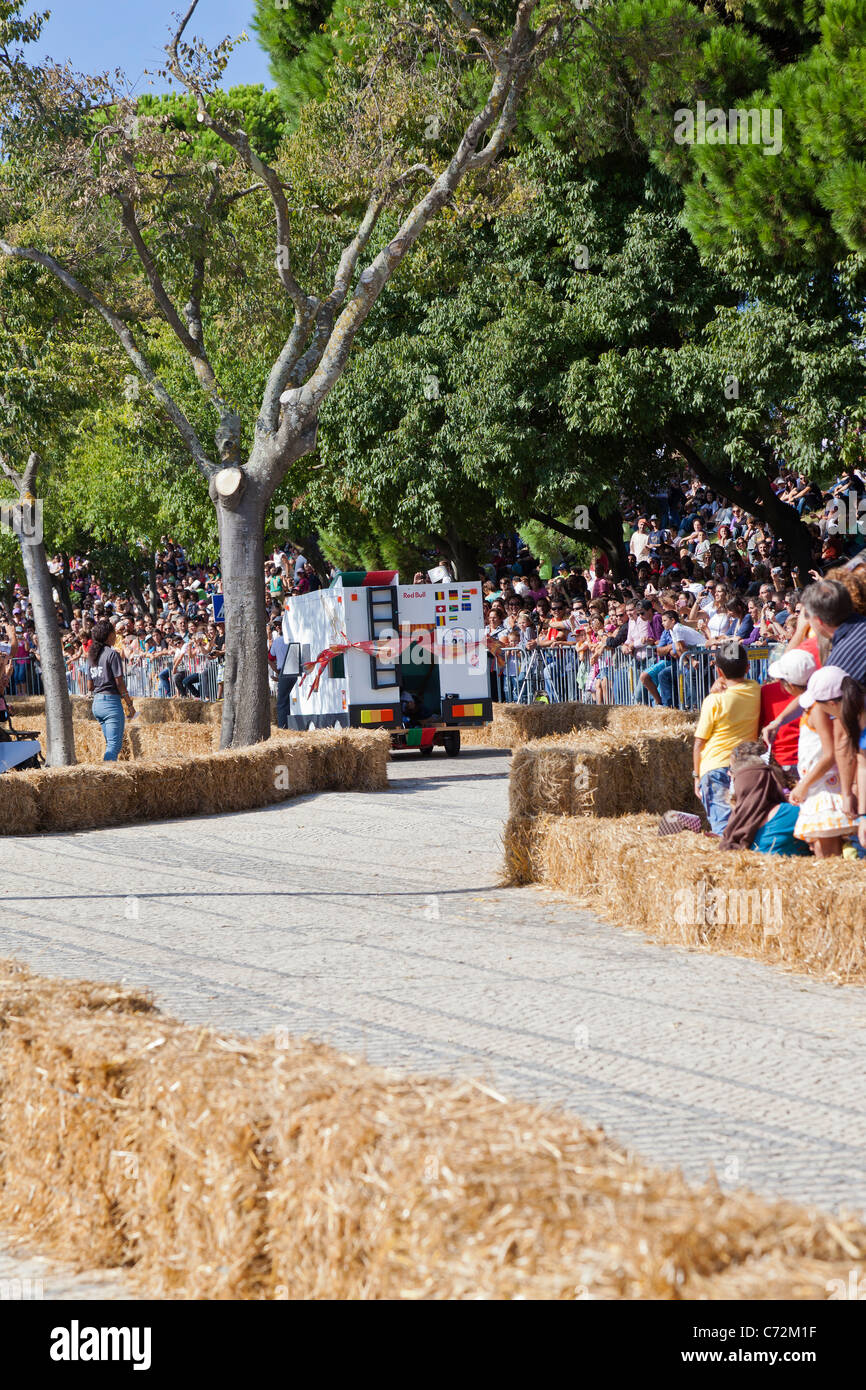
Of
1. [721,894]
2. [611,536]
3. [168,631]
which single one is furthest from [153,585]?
[721,894]

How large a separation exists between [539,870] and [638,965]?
265 cm

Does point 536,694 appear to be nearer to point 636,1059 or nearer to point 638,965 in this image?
point 638,965

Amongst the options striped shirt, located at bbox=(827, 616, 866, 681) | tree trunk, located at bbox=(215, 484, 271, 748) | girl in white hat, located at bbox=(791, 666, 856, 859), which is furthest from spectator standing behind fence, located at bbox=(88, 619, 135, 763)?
striped shirt, located at bbox=(827, 616, 866, 681)

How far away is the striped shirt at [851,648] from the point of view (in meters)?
7.29

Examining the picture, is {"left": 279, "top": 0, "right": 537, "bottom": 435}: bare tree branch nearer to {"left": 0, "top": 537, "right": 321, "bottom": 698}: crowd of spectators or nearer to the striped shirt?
{"left": 0, "top": 537, "right": 321, "bottom": 698}: crowd of spectators

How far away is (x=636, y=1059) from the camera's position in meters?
5.73

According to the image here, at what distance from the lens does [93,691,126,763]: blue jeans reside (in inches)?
688

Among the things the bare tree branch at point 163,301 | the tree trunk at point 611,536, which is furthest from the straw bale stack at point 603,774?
the tree trunk at point 611,536

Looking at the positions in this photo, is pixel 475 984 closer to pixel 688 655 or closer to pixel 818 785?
pixel 818 785

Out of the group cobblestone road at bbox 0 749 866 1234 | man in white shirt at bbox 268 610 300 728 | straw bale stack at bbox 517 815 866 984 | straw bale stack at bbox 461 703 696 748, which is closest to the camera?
cobblestone road at bbox 0 749 866 1234

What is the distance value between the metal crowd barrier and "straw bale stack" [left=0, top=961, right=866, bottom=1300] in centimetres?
1489

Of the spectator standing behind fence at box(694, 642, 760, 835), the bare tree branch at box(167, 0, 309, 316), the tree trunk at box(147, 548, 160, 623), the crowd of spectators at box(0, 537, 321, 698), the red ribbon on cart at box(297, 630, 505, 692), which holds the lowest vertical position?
the spectator standing behind fence at box(694, 642, 760, 835)

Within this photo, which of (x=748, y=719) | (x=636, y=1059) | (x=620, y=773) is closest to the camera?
(x=636, y=1059)

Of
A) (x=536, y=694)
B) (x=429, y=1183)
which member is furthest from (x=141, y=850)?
(x=536, y=694)
